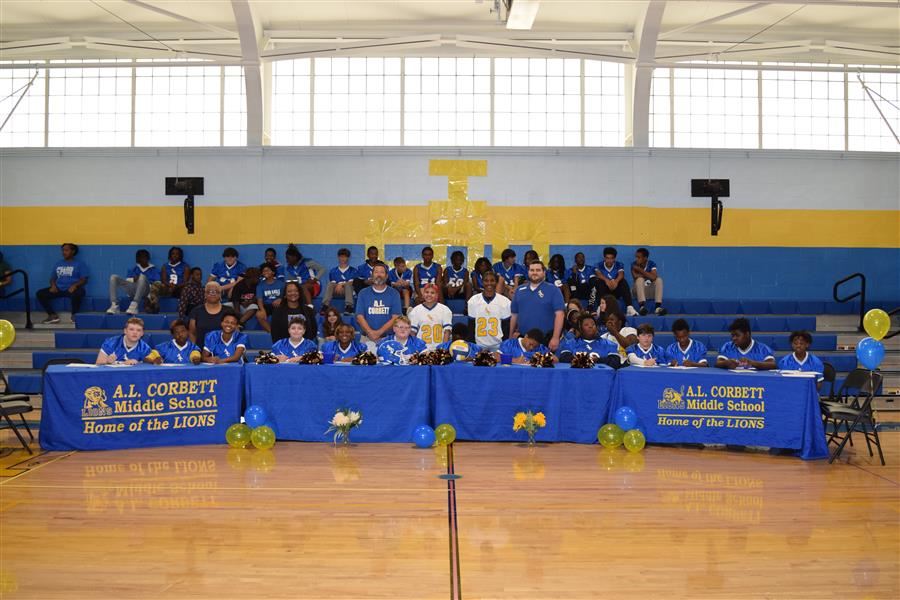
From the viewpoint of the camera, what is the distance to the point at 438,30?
53.6 feet

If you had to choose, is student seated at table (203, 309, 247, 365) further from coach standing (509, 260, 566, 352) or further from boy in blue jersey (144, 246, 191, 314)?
boy in blue jersey (144, 246, 191, 314)

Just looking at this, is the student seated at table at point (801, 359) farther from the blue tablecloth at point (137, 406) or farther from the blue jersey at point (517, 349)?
the blue tablecloth at point (137, 406)

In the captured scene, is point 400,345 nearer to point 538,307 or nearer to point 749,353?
point 538,307

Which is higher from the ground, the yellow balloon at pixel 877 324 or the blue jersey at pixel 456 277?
the blue jersey at pixel 456 277

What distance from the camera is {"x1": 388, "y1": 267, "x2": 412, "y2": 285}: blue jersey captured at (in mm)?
15391

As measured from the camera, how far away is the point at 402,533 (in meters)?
6.50

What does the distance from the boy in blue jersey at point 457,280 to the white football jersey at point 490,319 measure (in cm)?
277

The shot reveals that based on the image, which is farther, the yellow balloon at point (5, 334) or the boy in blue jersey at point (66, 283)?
the boy in blue jersey at point (66, 283)

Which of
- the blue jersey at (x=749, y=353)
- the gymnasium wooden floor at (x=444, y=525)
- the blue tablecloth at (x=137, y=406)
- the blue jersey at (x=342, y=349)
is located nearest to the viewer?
the gymnasium wooden floor at (x=444, y=525)

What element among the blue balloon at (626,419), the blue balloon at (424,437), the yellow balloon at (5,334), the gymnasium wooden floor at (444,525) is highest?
the yellow balloon at (5,334)

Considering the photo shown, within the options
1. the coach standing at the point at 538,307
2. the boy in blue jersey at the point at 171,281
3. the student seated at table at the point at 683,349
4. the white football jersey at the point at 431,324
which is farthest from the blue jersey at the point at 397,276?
the student seated at table at the point at 683,349

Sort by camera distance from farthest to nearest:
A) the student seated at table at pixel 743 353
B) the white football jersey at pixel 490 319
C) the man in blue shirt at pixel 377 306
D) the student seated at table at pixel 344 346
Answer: the white football jersey at pixel 490 319 → the man in blue shirt at pixel 377 306 → the student seated at table at pixel 344 346 → the student seated at table at pixel 743 353

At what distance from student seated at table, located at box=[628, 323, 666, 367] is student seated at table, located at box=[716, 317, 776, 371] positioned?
754mm

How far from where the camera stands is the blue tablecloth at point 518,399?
10289 mm
